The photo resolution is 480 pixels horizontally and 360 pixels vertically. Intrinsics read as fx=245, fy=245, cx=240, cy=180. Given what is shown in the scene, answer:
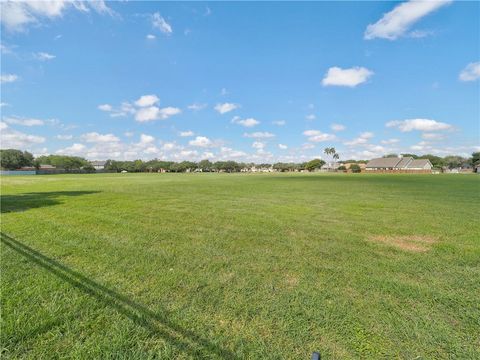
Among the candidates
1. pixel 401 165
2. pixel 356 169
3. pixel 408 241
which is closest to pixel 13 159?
pixel 408 241

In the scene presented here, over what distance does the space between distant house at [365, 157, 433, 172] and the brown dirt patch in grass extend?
116 m

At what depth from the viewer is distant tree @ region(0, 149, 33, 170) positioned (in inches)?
3839

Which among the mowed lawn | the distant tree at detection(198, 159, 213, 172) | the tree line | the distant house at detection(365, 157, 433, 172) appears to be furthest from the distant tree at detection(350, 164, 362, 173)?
the mowed lawn

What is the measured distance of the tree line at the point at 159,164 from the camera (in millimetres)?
101625

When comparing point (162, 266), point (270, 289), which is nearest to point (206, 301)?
point (270, 289)

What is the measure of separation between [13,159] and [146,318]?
131718 mm

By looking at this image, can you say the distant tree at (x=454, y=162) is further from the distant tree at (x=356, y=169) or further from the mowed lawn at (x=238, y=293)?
the mowed lawn at (x=238, y=293)

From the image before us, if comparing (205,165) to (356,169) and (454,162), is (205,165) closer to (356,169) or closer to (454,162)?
(356,169)

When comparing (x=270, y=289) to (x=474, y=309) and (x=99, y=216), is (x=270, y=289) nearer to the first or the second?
(x=474, y=309)

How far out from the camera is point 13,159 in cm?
9869

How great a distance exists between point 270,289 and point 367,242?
11.9 ft

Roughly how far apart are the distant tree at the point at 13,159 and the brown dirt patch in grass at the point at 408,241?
13246 centimetres

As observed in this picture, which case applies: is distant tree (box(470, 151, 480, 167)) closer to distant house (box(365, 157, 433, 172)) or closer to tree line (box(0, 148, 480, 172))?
tree line (box(0, 148, 480, 172))

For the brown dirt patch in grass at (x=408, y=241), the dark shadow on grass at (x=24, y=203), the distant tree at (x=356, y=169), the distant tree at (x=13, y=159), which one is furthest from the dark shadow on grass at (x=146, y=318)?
the distant tree at (x=13, y=159)
